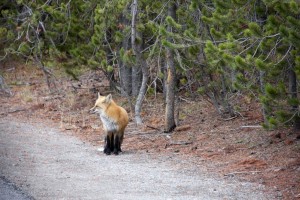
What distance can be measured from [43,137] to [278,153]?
6.65 metres

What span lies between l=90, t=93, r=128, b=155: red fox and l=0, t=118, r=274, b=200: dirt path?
29 centimetres

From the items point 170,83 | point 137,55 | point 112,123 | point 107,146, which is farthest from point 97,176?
point 137,55

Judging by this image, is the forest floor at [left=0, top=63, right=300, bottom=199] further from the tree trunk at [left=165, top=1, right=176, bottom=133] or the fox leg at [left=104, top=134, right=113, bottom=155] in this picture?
the fox leg at [left=104, top=134, right=113, bottom=155]

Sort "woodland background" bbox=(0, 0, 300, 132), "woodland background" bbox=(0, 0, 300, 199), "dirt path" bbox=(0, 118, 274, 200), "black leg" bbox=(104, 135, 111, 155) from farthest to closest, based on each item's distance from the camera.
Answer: "black leg" bbox=(104, 135, 111, 155), "woodland background" bbox=(0, 0, 300, 199), "woodland background" bbox=(0, 0, 300, 132), "dirt path" bbox=(0, 118, 274, 200)

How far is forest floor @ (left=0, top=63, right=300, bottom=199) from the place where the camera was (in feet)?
37.9

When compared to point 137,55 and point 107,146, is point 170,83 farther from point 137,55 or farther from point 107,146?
point 107,146

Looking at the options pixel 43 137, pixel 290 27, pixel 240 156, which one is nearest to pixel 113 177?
pixel 240 156

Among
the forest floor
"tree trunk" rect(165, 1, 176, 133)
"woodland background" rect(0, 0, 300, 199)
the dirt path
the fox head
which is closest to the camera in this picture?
the dirt path

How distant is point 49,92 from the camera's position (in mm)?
23703

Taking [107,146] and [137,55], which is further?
[137,55]

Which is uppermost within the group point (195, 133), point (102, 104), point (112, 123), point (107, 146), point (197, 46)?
point (197, 46)

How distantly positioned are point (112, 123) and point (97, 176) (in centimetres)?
282

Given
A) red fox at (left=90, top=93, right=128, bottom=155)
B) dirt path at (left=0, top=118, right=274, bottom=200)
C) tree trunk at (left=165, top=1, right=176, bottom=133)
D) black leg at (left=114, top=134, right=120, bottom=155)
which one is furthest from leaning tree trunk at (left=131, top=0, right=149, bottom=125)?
black leg at (left=114, top=134, right=120, bottom=155)

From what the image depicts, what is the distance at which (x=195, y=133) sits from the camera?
15711 millimetres
